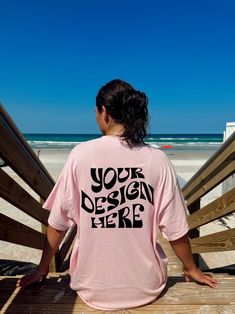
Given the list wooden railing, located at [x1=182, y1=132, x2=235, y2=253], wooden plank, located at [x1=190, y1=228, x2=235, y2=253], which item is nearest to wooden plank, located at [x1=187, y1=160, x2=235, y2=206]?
wooden railing, located at [x1=182, y1=132, x2=235, y2=253]

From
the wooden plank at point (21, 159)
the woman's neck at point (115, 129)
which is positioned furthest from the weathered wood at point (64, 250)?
the woman's neck at point (115, 129)

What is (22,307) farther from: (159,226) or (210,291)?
(210,291)

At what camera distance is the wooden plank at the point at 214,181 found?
257cm

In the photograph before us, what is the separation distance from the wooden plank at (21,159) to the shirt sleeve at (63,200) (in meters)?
0.41

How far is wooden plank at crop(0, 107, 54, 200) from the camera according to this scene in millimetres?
2007

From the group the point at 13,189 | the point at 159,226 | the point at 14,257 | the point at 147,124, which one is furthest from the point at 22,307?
the point at 14,257

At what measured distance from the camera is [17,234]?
2.39m

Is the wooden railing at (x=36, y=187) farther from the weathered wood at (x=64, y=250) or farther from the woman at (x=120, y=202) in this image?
the woman at (x=120, y=202)

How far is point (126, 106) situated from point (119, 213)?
535 millimetres

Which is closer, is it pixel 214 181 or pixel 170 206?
pixel 170 206

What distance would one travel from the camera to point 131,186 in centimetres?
175

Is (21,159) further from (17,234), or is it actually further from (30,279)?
(30,279)

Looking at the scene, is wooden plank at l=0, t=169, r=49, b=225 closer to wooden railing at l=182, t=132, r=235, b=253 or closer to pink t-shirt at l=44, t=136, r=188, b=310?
pink t-shirt at l=44, t=136, r=188, b=310

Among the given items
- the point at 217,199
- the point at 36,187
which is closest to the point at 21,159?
the point at 36,187
